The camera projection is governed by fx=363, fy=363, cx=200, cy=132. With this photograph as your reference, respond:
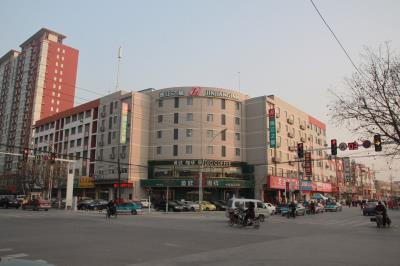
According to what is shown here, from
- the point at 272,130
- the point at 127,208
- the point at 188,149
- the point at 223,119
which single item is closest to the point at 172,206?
the point at 127,208

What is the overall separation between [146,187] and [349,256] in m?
50.3

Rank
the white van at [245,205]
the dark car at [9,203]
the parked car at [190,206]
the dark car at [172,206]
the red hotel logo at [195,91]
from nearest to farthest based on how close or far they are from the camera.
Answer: the white van at [245,205]
the dark car at [172,206]
the parked car at [190,206]
the dark car at [9,203]
the red hotel logo at [195,91]

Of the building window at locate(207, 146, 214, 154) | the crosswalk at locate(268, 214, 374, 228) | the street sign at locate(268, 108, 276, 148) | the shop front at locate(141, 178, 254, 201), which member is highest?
the street sign at locate(268, 108, 276, 148)

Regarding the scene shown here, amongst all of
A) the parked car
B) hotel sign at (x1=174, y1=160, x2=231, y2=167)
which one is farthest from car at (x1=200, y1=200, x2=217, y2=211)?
hotel sign at (x1=174, y1=160, x2=231, y2=167)

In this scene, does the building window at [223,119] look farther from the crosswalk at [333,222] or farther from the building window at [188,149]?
the crosswalk at [333,222]

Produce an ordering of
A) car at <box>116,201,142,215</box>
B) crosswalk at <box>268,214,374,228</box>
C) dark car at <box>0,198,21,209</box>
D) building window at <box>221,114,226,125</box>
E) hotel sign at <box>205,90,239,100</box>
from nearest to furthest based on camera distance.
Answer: crosswalk at <box>268,214,374,228</box>, car at <box>116,201,142,215</box>, dark car at <box>0,198,21,209</box>, hotel sign at <box>205,90,239,100</box>, building window at <box>221,114,226,125</box>

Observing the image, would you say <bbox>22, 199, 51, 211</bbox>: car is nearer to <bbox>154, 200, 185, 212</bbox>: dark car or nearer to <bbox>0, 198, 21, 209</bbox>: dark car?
<bbox>0, 198, 21, 209</bbox>: dark car

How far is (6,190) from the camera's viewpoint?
286ft

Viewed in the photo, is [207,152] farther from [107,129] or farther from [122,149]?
[107,129]

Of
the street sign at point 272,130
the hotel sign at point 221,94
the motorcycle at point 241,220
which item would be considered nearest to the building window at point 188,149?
the hotel sign at point 221,94

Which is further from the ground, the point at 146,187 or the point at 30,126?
the point at 30,126

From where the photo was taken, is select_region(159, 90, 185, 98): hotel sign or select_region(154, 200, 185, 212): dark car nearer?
select_region(154, 200, 185, 212): dark car

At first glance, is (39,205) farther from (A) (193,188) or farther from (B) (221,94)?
(B) (221,94)

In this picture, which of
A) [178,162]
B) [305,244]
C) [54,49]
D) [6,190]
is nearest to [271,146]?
[178,162]
